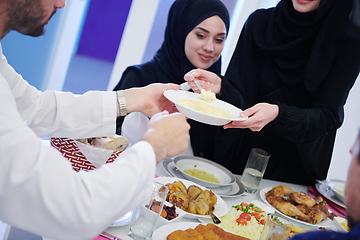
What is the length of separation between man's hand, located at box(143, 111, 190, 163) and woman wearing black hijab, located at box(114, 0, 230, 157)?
147cm

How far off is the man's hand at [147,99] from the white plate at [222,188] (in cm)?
32

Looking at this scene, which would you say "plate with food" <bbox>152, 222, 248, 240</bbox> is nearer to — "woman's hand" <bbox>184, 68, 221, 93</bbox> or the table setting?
the table setting

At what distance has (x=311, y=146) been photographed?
1884 millimetres

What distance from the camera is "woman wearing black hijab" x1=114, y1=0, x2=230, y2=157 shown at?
2.49m

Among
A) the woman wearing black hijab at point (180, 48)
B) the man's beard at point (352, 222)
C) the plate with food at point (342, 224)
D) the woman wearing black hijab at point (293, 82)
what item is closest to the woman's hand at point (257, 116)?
the woman wearing black hijab at point (293, 82)

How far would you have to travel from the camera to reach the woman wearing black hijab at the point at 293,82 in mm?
1700

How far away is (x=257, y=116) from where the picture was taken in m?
1.48

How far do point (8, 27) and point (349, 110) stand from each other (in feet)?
11.0

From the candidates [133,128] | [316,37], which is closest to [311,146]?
[316,37]

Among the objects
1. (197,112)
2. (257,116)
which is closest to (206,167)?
(257,116)

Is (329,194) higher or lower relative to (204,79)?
lower

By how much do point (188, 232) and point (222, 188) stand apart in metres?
0.60

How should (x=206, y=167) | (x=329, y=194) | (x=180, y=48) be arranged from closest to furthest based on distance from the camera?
(x=206, y=167), (x=329, y=194), (x=180, y=48)

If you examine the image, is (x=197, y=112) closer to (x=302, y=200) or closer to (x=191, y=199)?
(x=191, y=199)
